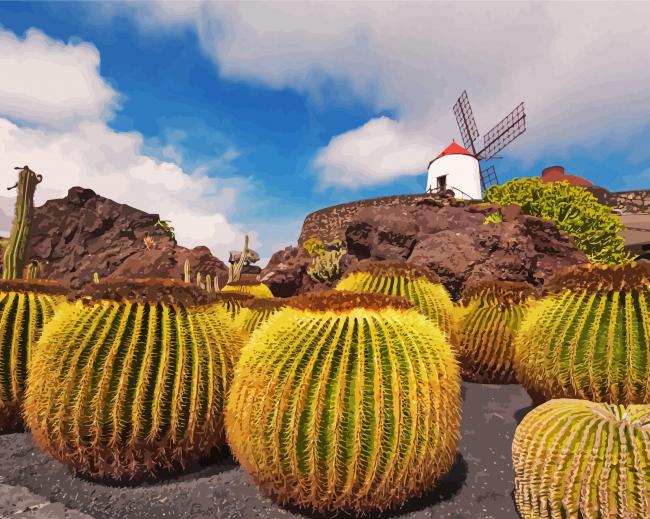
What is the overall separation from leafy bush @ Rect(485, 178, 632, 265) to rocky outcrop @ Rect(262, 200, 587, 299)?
3544 millimetres

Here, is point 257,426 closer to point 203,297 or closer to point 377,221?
point 203,297

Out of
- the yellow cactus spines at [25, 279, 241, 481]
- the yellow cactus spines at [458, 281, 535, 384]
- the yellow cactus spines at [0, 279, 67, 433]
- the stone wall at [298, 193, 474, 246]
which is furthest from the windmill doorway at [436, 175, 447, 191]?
the yellow cactus spines at [25, 279, 241, 481]

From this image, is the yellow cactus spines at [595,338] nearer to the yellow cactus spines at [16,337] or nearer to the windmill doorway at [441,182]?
the yellow cactus spines at [16,337]

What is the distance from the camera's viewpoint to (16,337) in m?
3.91

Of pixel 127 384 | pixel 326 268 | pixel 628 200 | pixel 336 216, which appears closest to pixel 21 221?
pixel 127 384

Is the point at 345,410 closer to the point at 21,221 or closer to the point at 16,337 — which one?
the point at 16,337

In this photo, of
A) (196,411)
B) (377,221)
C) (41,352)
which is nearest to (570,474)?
(196,411)

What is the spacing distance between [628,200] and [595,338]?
3365 centimetres

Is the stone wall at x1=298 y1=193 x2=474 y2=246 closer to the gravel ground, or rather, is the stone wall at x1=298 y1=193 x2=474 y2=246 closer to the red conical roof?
the red conical roof

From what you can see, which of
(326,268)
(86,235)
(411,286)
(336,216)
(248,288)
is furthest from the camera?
(336,216)

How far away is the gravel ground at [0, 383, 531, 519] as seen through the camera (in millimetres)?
2762

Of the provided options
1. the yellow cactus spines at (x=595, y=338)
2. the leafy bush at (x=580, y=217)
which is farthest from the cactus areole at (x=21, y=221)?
the leafy bush at (x=580, y=217)

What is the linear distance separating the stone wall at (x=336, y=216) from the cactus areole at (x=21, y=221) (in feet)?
88.1

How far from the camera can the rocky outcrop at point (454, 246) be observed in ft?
27.7
